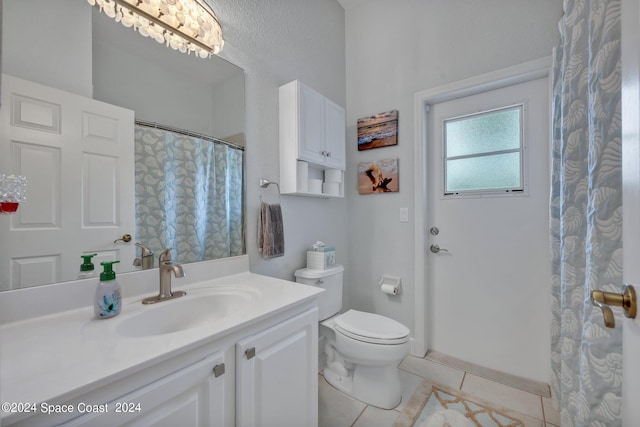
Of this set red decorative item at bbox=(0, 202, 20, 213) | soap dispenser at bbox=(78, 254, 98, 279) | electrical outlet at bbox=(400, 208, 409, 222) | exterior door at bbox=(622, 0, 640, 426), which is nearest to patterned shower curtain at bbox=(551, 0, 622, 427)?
exterior door at bbox=(622, 0, 640, 426)

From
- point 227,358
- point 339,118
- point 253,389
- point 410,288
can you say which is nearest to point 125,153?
point 227,358

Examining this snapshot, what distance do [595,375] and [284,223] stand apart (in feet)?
4.90

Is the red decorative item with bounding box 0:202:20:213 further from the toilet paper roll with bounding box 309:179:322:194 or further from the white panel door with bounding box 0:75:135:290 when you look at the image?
the toilet paper roll with bounding box 309:179:322:194

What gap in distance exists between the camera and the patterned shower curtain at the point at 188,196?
112 cm

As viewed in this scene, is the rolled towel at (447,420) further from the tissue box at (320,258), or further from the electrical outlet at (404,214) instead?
the electrical outlet at (404,214)

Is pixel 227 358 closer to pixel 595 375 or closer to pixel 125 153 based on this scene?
pixel 125 153

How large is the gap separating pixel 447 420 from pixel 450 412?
7 cm

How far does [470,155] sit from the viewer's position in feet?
6.26

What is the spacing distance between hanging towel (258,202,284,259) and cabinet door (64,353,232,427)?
2.67 ft

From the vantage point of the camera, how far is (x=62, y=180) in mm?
910

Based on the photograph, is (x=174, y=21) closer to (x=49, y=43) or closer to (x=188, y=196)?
(x=49, y=43)

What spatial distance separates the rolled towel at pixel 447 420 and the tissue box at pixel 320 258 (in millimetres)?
993

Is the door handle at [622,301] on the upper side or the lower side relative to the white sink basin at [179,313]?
upper

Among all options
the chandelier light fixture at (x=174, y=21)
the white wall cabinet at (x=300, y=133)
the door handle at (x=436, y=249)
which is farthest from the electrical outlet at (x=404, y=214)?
the chandelier light fixture at (x=174, y=21)
